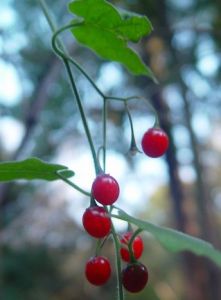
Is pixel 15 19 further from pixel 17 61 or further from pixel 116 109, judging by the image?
pixel 116 109

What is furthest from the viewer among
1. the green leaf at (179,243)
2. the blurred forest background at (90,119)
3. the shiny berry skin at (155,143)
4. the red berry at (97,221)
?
the blurred forest background at (90,119)

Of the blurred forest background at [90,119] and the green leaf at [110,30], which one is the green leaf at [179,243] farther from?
the blurred forest background at [90,119]

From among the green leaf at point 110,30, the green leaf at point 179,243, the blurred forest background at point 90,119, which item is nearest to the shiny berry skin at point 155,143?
the green leaf at point 110,30

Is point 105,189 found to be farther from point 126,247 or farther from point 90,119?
point 90,119

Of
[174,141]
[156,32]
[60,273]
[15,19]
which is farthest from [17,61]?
[60,273]

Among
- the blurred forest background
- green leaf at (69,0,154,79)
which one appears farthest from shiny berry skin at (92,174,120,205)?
the blurred forest background
